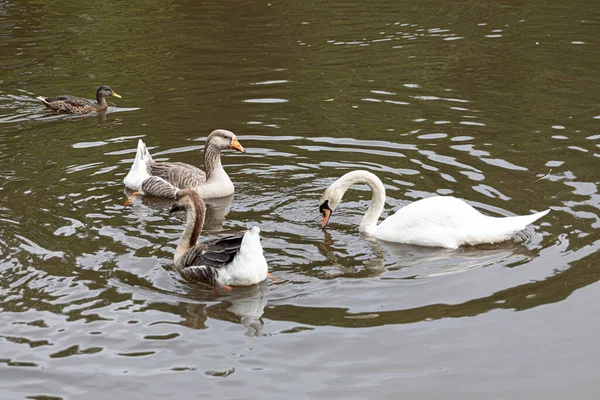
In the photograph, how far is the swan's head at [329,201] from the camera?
11016 millimetres

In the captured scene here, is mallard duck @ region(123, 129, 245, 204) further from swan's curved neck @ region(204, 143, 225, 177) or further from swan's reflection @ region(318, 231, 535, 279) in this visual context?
swan's reflection @ region(318, 231, 535, 279)

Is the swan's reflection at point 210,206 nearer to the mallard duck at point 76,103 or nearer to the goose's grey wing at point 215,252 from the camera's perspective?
the goose's grey wing at point 215,252

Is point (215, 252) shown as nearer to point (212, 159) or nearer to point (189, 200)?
point (189, 200)

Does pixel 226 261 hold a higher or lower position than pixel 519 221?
higher

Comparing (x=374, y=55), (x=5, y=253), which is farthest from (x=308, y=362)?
(x=374, y=55)

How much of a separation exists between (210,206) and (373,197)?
2.50 metres

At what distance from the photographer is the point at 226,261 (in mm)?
9211

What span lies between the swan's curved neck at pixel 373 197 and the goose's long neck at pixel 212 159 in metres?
2.19

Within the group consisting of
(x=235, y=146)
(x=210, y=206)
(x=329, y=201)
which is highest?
(x=235, y=146)

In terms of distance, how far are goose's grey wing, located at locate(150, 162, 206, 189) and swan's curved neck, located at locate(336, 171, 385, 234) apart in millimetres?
2581

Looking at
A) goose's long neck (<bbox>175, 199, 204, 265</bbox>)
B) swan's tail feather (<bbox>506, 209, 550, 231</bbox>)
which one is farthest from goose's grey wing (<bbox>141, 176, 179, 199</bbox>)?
swan's tail feather (<bbox>506, 209, 550, 231</bbox>)

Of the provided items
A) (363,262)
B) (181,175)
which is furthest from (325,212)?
(181,175)

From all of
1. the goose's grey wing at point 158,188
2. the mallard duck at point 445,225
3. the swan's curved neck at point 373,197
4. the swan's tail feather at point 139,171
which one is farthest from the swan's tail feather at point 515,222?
the swan's tail feather at point 139,171

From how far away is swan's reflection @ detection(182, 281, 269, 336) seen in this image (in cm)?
847
